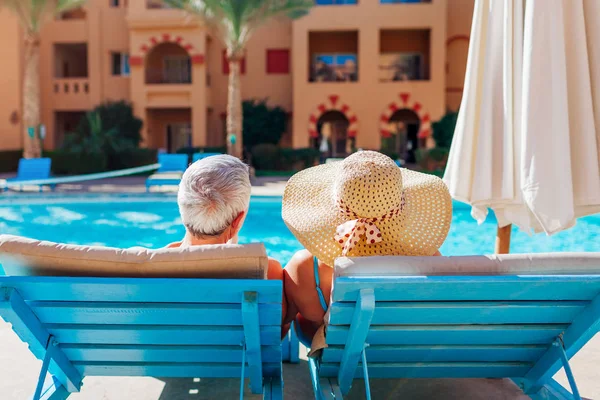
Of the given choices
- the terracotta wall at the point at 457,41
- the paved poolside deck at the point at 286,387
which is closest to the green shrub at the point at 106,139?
the terracotta wall at the point at 457,41

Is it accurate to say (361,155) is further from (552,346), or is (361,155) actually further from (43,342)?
(43,342)

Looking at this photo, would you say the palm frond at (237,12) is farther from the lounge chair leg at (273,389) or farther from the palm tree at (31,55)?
the lounge chair leg at (273,389)

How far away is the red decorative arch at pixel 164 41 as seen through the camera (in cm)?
2186

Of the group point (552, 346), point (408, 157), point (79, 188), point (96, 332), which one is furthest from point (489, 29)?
point (408, 157)

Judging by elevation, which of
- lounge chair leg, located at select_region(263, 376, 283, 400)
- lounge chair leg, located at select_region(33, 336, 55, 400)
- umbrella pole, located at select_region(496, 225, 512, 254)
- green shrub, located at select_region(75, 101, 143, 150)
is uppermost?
green shrub, located at select_region(75, 101, 143, 150)

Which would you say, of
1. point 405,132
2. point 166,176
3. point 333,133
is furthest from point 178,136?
point 166,176

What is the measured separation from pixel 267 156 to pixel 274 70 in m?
5.33

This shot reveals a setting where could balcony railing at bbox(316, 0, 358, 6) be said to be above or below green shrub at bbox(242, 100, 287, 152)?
above

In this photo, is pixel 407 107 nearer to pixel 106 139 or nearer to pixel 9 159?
pixel 106 139

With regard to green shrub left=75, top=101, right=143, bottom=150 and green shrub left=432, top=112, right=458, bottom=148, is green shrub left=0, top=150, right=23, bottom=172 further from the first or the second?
green shrub left=432, top=112, right=458, bottom=148

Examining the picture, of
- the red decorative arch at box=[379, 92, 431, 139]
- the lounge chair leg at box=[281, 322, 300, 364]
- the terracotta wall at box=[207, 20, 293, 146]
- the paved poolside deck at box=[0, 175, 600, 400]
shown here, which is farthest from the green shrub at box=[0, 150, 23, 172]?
the lounge chair leg at box=[281, 322, 300, 364]

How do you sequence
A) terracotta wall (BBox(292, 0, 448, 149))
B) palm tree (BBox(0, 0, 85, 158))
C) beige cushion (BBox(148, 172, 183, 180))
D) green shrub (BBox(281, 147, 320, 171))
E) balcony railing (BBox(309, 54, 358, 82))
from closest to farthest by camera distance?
beige cushion (BBox(148, 172, 183, 180)) → palm tree (BBox(0, 0, 85, 158)) → green shrub (BBox(281, 147, 320, 171)) → terracotta wall (BBox(292, 0, 448, 149)) → balcony railing (BBox(309, 54, 358, 82))

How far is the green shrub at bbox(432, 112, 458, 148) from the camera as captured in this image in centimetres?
1912

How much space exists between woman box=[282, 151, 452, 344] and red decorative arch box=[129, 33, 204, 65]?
66.6 feet
